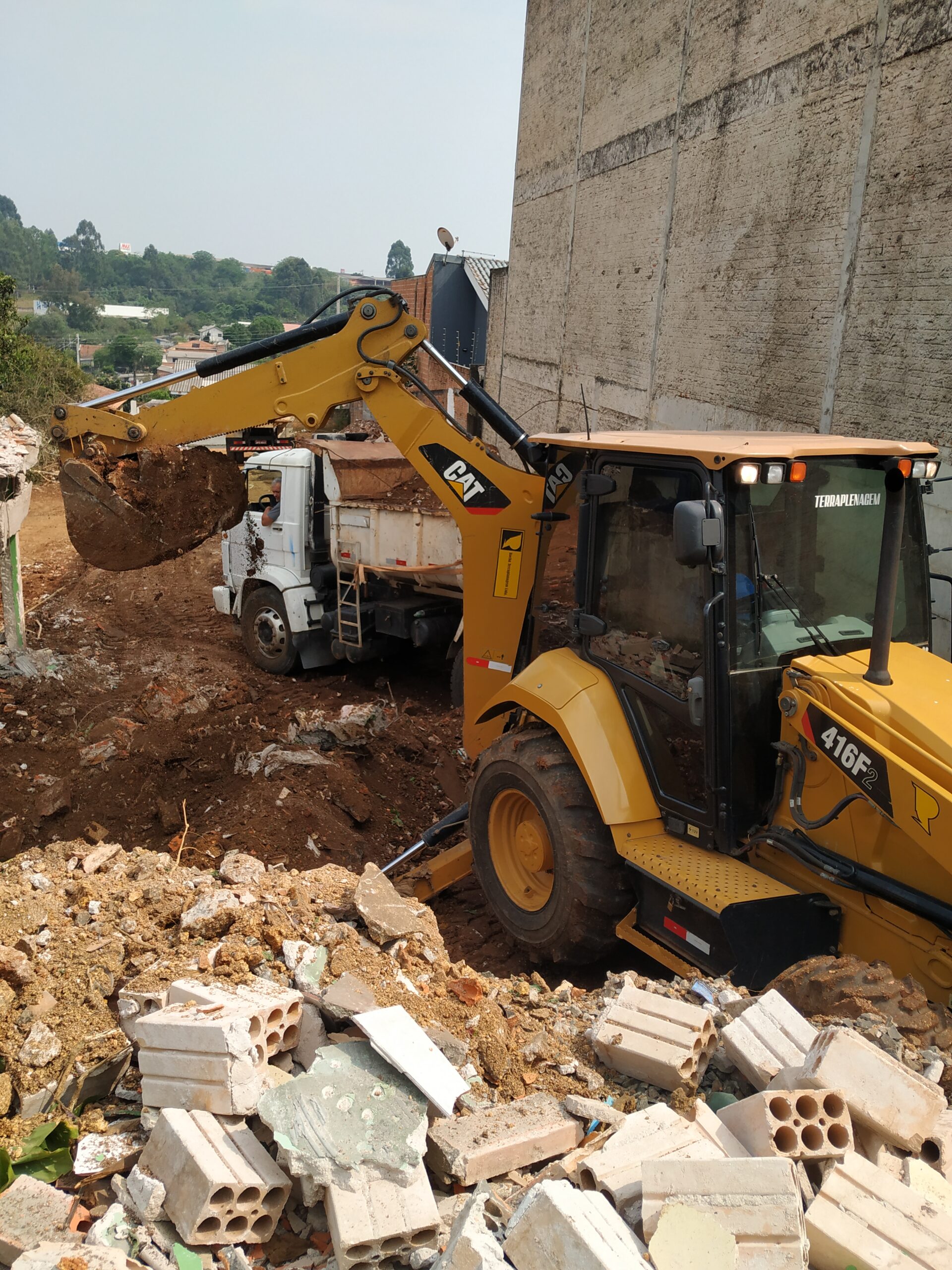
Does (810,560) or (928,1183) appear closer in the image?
(928,1183)

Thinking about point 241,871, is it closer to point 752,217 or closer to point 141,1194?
point 141,1194

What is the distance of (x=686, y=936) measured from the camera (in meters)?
3.75

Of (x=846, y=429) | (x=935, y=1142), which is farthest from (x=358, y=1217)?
(x=846, y=429)

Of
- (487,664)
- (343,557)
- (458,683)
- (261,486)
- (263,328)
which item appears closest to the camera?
(487,664)

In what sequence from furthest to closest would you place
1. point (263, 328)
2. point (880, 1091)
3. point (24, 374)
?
point (263, 328) → point (24, 374) → point (880, 1091)

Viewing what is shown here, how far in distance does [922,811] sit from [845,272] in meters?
5.44

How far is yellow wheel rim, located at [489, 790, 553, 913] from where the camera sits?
438 cm

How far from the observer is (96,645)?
10.7 metres

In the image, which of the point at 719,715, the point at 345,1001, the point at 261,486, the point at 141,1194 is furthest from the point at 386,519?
the point at 141,1194

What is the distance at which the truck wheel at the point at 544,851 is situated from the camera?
13.3 ft

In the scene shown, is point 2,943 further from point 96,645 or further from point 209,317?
point 209,317

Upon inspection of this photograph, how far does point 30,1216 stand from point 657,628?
2987 millimetres

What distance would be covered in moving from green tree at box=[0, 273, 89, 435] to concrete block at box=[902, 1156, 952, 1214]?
21401mm

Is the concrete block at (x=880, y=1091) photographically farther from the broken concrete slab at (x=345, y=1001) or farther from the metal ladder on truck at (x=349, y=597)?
the metal ladder on truck at (x=349, y=597)
